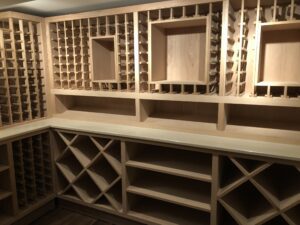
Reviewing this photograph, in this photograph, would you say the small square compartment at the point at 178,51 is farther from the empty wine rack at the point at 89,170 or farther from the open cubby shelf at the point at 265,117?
the empty wine rack at the point at 89,170

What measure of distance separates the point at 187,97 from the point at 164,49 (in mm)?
459

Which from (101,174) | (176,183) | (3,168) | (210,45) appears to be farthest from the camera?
(101,174)

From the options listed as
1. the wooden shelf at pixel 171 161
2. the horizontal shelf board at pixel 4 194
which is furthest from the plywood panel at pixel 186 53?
the horizontal shelf board at pixel 4 194

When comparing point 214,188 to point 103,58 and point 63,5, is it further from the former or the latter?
point 63,5

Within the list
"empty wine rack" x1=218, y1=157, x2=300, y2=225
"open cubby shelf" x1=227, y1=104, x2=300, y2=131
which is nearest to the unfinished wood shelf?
"open cubby shelf" x1=227, y1=104, x2=300, y2=131

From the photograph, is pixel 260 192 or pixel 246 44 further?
pixel 246 44

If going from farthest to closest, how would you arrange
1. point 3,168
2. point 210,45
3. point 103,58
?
point 103,58 < point 3,168 < point 210,45

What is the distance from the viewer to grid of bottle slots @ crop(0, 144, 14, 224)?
1.68 m

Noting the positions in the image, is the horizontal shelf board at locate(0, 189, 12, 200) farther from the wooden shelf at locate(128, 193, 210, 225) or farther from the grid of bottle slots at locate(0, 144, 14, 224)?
the wooden shelf at locate(128, 193, 210, 225)

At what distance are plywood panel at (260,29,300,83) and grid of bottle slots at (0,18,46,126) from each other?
166 cm

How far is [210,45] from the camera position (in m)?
1.51

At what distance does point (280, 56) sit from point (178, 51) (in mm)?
659

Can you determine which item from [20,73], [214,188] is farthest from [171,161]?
[20,73]

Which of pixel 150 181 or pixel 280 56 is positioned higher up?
pixel 280 56
